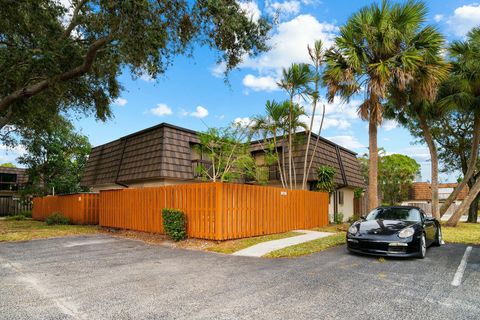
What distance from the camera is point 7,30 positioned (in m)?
11.6

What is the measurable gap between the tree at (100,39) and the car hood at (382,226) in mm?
6858

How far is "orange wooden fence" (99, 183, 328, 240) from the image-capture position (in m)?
10.3

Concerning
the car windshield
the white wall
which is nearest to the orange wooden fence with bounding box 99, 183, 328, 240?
the car windshield

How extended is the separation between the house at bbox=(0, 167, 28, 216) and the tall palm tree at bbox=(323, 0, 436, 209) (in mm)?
29693

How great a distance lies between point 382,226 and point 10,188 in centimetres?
3818

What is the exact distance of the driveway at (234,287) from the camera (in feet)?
13.6

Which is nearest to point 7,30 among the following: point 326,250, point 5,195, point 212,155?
point 212,155

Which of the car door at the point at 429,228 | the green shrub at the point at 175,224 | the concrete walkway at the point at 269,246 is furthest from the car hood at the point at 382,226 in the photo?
the green shrub at the point at 175,224

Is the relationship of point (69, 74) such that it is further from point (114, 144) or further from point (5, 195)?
point (5, 195)

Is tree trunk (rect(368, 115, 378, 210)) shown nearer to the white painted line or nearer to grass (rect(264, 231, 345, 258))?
grass (rect(264, 231, 345, 258))

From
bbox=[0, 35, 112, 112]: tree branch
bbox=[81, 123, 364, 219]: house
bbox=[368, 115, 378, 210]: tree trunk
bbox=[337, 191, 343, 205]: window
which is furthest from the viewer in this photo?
bbox=[337, 191, 343, 205]: window

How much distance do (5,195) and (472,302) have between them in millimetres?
39295

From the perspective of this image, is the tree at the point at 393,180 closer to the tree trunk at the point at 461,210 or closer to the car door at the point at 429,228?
the tree trunk at the point at 461,210

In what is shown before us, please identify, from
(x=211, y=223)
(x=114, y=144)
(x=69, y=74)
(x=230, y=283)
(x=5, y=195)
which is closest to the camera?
(x=230, y=283)
